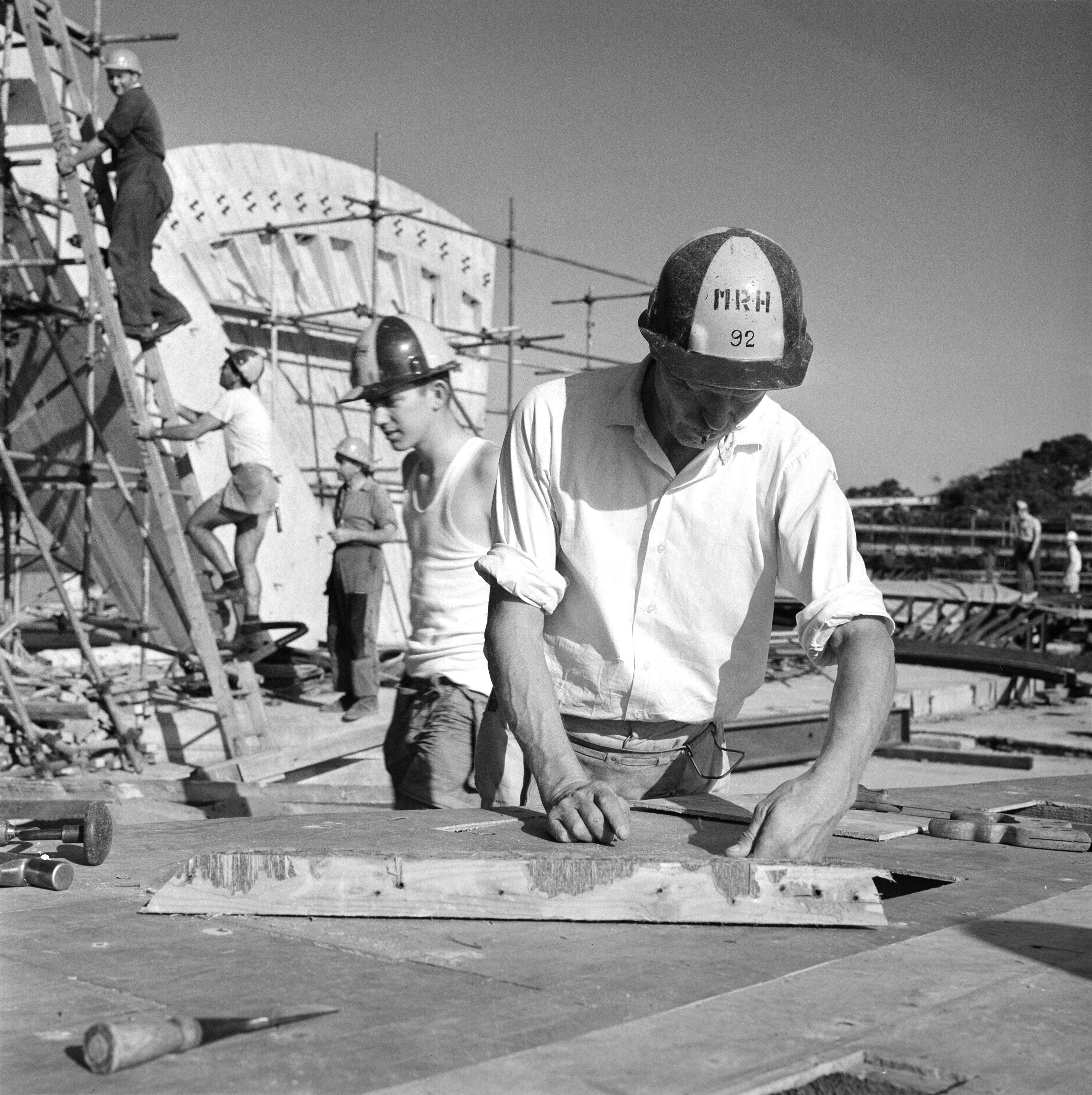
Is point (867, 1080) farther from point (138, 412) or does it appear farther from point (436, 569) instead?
point (138, 412)

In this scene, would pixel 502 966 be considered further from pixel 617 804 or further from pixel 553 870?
pixel 617 804

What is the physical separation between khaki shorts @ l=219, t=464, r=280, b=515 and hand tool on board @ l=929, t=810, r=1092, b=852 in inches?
307

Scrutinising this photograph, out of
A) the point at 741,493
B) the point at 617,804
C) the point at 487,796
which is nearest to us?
the point at 617,804

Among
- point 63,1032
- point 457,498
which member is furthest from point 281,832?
point 457,498

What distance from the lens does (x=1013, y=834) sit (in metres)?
3.14

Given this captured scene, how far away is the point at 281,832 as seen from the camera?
9.40 ft

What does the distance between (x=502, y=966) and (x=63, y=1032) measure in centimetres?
63

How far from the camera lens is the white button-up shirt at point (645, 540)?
309cm

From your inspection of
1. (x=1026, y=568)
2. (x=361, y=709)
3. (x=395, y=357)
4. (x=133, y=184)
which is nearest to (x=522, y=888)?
(x=395, y=357)

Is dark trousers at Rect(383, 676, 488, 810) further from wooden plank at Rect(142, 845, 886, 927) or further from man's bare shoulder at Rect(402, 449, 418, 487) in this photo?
wooden plank at Rect(142, 845, 886, 927)

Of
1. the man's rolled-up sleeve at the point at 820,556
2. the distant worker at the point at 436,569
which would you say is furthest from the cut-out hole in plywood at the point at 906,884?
the distant worker at the point at 436,569

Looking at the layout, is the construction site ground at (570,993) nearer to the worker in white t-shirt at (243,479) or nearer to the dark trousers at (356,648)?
the dark trousers at (356,648)

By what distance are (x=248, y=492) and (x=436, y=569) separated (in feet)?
19.8

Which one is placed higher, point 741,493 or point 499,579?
point 741,493
